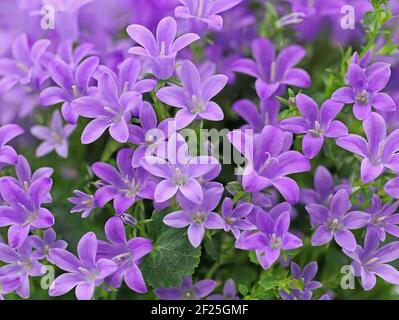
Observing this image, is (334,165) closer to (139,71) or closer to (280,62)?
(280,62)

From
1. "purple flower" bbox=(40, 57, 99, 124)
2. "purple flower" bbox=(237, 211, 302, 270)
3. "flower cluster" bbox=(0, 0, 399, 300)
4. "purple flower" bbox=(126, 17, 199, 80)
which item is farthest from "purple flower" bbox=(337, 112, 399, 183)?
"purple flower" bbox=(40, 57, 99, 124)

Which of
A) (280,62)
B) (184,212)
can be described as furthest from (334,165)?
(184,212)

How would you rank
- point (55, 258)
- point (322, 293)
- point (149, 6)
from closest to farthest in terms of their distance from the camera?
point (55, 258) < point (322, 293) < point (149, 6)

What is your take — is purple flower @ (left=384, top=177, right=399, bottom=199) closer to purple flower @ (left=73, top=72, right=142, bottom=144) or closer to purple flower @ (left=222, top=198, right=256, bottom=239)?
purple flower @ (left=222, top=198, right=256, bottom=239)

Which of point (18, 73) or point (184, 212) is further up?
point (18, 73)

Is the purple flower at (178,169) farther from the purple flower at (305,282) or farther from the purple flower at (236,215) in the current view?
the purple flower at (305,282)

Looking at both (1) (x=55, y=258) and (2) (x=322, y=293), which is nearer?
(1) (x=55, y=258)

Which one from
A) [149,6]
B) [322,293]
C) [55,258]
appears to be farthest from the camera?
[149,6]
